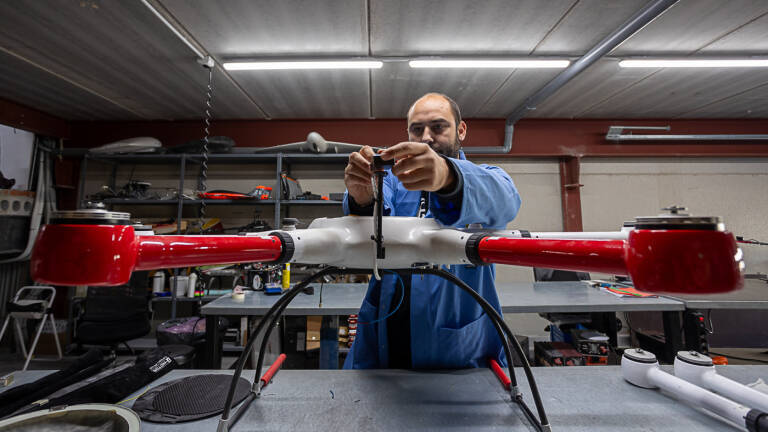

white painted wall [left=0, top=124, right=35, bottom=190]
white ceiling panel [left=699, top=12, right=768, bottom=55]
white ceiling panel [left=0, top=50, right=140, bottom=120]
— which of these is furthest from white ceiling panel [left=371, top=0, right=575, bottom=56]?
white painted wall [left=0, top=124, right=35, bottom=190]

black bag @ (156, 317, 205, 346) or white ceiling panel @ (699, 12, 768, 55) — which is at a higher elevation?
white ceiling panel @ (699, 12, 768, 55)

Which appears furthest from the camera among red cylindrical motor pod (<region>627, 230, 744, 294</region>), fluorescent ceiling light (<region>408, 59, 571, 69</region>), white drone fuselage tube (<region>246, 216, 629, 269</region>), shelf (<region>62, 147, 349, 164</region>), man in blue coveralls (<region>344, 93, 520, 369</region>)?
shelf (<region>62, 147, 349, 164</region>)

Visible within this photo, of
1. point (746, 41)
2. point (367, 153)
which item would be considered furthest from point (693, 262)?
point (746, 41)

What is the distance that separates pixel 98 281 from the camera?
0.99ft

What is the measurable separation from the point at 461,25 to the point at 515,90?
1209 mm

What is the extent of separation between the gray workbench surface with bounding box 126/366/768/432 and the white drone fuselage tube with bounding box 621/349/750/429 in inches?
0.8

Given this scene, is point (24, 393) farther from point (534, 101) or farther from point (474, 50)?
point (534, 101)

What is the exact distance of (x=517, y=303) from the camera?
6.00 feet

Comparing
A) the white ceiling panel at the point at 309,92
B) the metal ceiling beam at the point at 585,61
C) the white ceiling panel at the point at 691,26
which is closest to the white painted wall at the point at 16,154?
the white ceiling panel at the point at 309,92

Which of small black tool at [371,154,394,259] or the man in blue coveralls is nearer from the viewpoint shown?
small black tool at [371,154,394,259]

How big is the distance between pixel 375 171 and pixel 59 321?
4.66 metres

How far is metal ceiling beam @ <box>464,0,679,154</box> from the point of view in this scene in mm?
1918

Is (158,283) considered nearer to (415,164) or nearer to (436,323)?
(436,323)

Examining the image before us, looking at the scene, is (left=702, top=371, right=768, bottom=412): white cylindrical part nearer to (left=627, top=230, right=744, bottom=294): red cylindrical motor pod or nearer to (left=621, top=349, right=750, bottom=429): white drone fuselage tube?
(left=621, top=349, right=750, bottom=429): white drone fuselage tube
